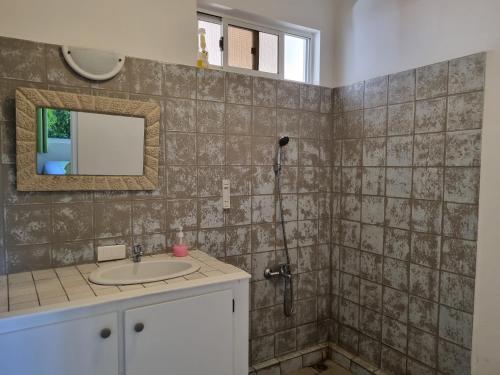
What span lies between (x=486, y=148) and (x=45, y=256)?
83.4 inches

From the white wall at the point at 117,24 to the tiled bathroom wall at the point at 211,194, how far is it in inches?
3.3

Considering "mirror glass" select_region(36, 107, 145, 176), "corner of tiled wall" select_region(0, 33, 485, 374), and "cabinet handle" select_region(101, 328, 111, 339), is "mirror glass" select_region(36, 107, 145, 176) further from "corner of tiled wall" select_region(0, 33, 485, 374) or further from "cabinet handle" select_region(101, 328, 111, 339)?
"cabinet handle" select_region(101, 328, 111, 339)

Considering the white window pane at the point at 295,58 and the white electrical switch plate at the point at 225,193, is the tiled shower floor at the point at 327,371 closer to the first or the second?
the white electrical switch plate at the point at 225,193

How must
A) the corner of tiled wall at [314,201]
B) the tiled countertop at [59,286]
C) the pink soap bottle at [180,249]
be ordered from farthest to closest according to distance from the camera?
1. the pink soap bottle at [180,249]
2. the corner of tiled wall at [314,201]
3. the tiled countertop at [59,286]

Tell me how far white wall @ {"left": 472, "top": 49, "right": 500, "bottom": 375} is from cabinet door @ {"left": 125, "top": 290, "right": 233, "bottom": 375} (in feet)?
3.95

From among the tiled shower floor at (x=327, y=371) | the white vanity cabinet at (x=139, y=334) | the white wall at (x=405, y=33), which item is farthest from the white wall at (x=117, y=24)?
the tiled shower floor at (x=327, y=371)

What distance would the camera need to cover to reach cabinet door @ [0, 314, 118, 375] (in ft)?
3.61

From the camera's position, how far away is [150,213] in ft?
6.02

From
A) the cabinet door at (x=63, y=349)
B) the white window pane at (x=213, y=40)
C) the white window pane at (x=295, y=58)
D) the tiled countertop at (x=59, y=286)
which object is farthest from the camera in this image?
the white window pane at (x=295, y=58)

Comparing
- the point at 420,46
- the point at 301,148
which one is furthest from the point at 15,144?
the point at 420,46

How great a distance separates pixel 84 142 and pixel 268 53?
4.53ft

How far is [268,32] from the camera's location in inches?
93.0

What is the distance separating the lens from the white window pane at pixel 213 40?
2.16m

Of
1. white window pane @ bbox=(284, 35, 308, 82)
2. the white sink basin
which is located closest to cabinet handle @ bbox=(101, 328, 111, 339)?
the white sink basin
